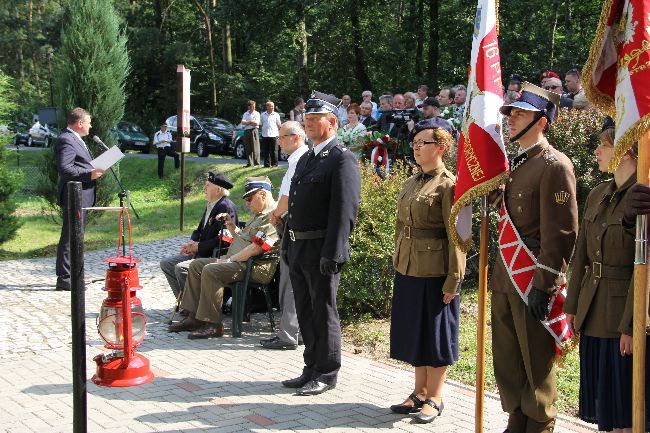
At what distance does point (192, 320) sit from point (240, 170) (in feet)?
46.5

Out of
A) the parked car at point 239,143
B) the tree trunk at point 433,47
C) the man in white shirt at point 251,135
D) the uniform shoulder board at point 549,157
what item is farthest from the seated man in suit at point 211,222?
Answer: the tree trunk at point 433,47

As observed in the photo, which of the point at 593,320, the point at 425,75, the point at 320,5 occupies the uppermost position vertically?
the point at 320,5

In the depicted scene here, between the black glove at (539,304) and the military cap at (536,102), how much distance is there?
1057 mm

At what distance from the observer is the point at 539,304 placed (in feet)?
14.3

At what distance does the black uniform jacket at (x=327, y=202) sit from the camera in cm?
585

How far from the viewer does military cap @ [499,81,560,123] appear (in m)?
4.59

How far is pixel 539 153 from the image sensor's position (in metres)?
4.62

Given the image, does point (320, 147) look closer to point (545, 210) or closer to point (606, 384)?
point (545, 210)

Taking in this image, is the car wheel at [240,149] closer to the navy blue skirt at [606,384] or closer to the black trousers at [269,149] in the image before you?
the black trousers at [269,149]

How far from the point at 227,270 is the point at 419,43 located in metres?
26.9

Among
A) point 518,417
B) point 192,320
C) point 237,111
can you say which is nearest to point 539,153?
point 518,417

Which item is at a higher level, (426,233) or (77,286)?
(426,233)

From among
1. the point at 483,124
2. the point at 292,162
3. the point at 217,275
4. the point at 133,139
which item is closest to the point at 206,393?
the point at 217,275

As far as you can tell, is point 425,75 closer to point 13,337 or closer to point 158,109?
point 158,109
